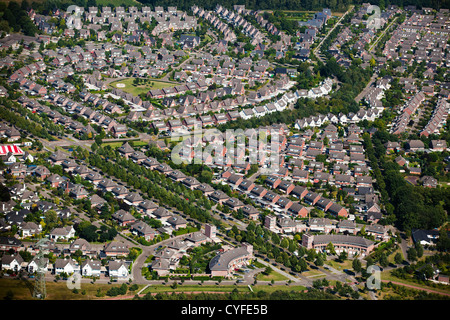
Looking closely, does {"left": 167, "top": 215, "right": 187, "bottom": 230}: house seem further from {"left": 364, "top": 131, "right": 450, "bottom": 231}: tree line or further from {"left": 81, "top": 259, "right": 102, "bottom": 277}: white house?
{"left": 364, "top": 131, "right": 450, "bottom": 231}: tree line

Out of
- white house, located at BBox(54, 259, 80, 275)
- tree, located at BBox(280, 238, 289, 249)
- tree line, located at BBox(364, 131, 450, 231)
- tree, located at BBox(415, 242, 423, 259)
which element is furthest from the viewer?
tree line, located at BBox(364, 131, 450, 231)

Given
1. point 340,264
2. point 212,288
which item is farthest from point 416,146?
point 212,288

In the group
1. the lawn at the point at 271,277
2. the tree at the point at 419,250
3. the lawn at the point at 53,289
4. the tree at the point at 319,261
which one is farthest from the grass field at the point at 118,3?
the lawn at the point at 53,289

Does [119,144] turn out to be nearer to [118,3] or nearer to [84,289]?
[84,289]

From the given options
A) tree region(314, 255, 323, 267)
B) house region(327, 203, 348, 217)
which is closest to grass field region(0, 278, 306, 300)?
tree region(314, 255, 323, 267)

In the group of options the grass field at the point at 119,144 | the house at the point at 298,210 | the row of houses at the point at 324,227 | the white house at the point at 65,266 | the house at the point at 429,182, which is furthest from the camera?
the grass field at the point at 119,144

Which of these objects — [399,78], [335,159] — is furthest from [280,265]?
[399,78]

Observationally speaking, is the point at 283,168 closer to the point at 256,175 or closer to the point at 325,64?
the point at 256,175

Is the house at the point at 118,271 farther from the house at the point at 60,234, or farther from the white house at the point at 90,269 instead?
the house at the point at 60,234
